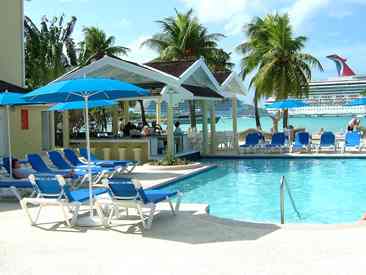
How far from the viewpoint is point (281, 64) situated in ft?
101

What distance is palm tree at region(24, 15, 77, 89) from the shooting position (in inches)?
1223

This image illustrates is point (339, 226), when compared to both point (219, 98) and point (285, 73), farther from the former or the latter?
point (285, 73)

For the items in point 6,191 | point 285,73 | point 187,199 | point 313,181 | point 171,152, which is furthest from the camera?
point 285,73

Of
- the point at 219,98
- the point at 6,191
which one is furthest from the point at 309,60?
the point at 6,191

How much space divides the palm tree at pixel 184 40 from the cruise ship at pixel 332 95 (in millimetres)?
69826

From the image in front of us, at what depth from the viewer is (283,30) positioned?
102 feet

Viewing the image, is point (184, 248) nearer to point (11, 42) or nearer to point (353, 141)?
point (353, 141)

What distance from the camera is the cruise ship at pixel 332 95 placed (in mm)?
105688

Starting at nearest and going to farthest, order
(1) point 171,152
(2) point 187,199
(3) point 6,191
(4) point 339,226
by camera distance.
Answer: (4) point 339,226, (3) point 6,191, (2) point 187,199, (1) point 171,152

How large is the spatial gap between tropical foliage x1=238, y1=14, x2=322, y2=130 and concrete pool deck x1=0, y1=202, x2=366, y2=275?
22.8 meters

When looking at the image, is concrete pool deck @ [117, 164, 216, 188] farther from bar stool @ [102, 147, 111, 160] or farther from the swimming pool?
bar stool @ [102, 147, 111, 160]

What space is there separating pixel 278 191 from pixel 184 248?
23.8ft

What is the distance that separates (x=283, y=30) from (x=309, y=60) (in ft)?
7.53

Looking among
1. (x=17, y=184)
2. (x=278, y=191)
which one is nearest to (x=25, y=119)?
(x=17, y=184)
